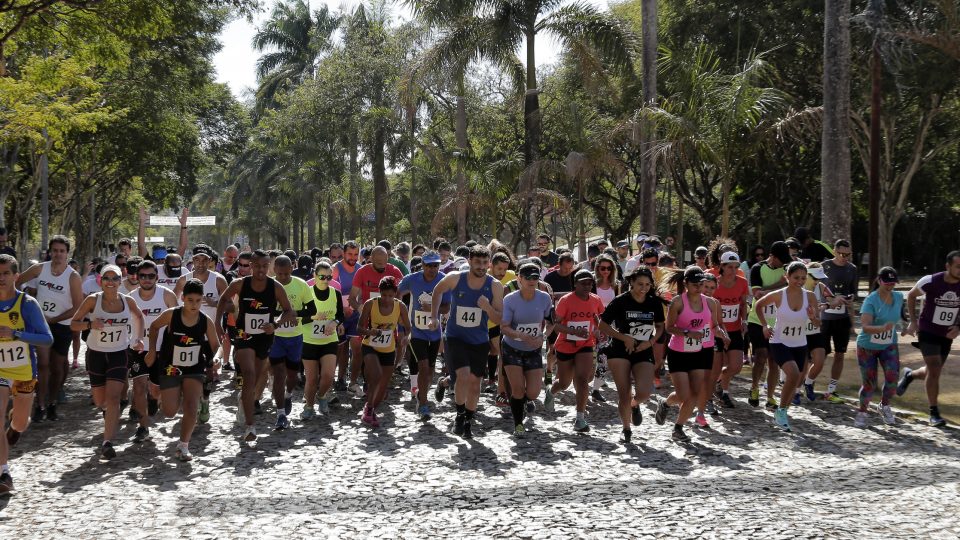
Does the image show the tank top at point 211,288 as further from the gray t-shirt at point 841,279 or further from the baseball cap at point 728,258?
the gray t-shirt at point 841,279

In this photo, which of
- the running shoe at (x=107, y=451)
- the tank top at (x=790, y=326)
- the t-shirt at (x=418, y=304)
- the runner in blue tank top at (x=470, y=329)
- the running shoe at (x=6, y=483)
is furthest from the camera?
the t-shirt at (x=418, y=304)

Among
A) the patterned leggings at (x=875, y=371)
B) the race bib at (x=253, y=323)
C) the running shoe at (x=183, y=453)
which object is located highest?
the race bib at (x=253, y=323)

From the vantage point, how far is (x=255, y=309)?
8.79 meters

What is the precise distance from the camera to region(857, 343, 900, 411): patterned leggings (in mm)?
9547

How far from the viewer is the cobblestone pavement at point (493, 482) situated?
5.99 m

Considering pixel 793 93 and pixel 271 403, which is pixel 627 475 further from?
pixel 793 93

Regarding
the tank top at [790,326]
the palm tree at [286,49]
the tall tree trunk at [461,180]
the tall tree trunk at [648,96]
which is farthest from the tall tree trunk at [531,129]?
the palm tree at [286,49]

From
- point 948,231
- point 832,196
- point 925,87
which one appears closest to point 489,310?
point 832,196

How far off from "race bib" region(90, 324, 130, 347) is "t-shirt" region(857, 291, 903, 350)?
23.8ft

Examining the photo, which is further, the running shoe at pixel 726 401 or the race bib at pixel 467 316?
the running shoe at pixel 726 401

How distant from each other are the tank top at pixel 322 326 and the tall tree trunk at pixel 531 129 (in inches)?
544

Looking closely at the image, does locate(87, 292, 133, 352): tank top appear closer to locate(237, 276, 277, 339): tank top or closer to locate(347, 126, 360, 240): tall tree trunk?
locate(237, 276, 277, 339): tank top

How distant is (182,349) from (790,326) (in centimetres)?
574

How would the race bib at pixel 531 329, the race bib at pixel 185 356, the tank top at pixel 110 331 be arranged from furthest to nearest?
1. the race bib at pixel 531 329
2. the tank top at pixel 110 331
3. the race bib at pixel 185 356
